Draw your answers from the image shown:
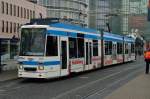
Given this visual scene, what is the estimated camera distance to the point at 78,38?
29438 mm

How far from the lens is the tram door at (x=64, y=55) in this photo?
25.7m

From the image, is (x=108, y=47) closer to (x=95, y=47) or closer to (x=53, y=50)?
(x=95, y=47)

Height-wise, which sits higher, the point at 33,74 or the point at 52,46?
the point at 52,46

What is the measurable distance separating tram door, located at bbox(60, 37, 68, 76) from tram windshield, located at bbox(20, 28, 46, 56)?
1.71 metres

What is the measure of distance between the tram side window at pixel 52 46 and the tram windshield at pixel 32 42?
1.06 ft

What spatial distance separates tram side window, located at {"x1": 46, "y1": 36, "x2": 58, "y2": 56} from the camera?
A: 961 inches

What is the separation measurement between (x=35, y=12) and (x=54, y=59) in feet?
246

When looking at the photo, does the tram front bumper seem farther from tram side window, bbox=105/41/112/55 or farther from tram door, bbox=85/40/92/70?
tram side window, bbox=105/41/112/55

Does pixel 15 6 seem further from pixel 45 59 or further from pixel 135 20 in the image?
pixel 45 59

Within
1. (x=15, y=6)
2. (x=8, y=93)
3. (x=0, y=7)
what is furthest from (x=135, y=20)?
(x=8, y=93)

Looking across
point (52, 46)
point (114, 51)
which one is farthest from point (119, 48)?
point (52, 46)

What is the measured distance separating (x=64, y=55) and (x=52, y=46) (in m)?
1.61

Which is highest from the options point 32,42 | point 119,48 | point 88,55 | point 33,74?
point 32,42

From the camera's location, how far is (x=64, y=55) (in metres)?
26.1
